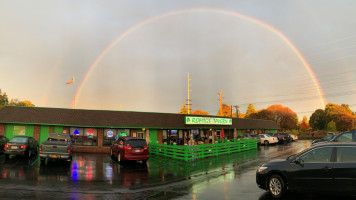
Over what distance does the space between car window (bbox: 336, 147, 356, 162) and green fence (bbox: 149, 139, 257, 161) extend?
11.8m

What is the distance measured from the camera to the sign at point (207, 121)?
29.4 meters

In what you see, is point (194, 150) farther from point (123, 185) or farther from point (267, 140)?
point (267, 140)

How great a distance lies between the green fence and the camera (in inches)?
723

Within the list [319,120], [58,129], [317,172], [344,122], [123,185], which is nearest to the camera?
[317,172]

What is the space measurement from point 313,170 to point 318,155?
51 centimetres

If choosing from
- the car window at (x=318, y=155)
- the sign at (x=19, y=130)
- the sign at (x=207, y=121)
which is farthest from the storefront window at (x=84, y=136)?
the car window at (x=318, y=155)

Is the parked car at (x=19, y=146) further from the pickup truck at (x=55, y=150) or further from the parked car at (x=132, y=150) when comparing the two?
the parked car at (x=132, y=150)

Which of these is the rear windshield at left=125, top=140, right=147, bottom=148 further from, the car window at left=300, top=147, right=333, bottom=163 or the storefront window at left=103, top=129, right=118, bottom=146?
the car window at left=300, top=147, right=333, bottom=163

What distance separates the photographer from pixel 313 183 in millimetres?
7113

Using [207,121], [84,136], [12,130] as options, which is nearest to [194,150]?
[84,136]

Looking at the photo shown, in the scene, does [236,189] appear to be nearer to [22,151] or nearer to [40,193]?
[40,193]

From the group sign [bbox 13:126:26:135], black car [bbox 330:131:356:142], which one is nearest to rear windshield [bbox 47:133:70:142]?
sign [bbox 13:126:26:135]

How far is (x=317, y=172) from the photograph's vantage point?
7105mm

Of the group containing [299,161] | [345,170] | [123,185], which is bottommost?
[123,185]
